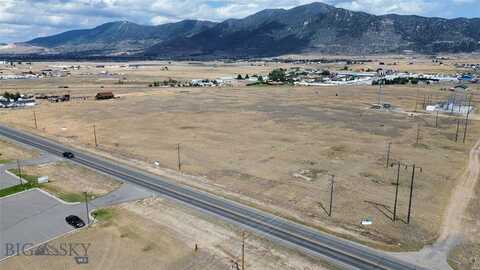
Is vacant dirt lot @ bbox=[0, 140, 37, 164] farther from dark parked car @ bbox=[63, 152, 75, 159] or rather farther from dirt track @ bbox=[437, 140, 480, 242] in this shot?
dirt track @ bbox=[437, 140, 480, 242]

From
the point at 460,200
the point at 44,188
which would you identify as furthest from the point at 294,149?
the point at 44,188

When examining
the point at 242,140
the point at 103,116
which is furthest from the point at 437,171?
the point at 103,116

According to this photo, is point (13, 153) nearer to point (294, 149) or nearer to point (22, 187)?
point (22, 187)

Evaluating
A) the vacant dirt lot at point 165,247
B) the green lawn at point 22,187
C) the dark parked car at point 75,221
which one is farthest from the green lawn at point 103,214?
the green lawn at point 22,187

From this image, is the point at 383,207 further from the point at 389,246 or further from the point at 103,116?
the point at 103,116

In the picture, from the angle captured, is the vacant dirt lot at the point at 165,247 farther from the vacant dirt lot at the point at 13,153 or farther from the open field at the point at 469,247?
the vacant dirt lot at the point at 13,153
